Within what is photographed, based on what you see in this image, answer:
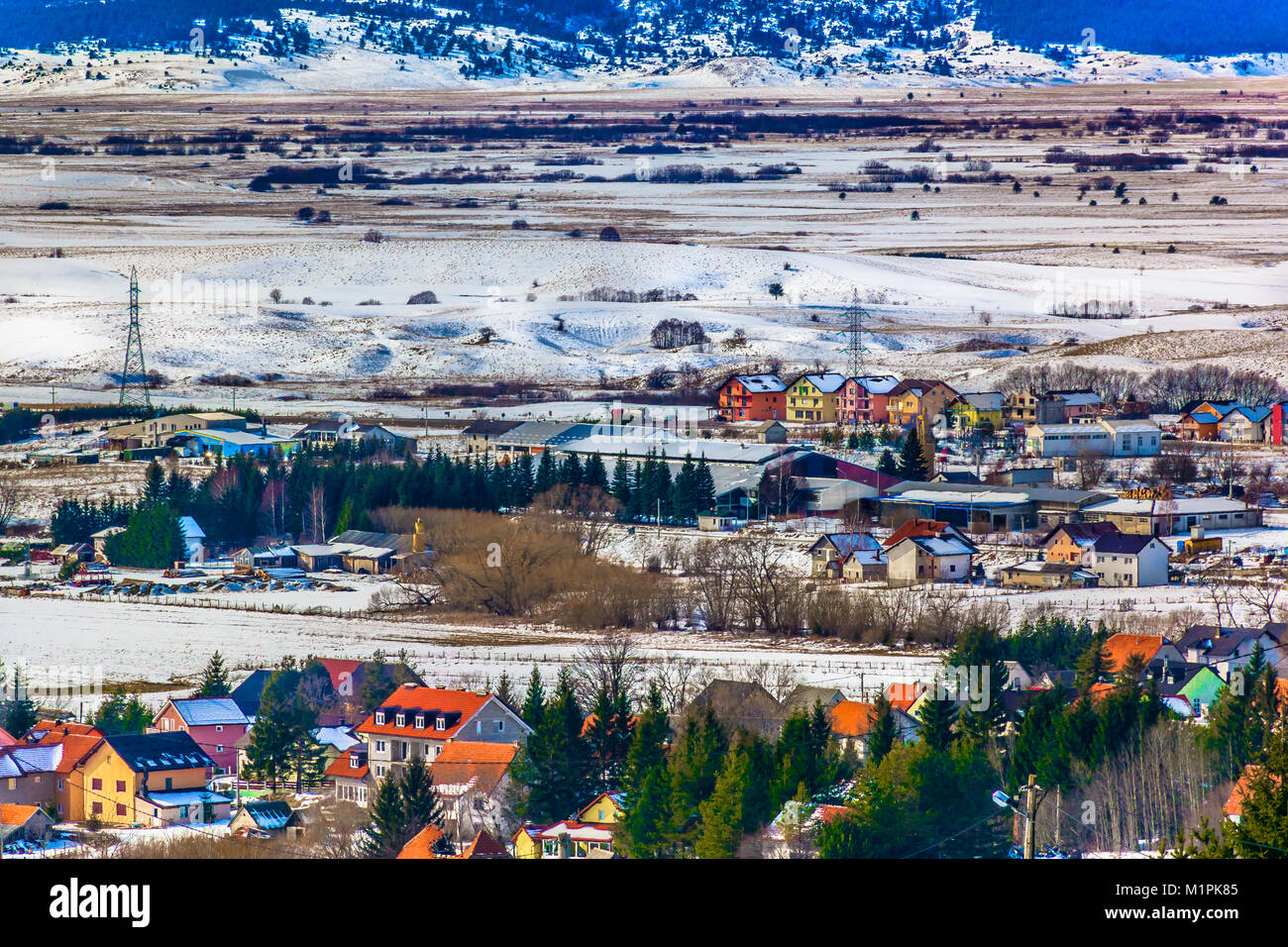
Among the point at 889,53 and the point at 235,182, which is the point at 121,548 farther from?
the point at 889,53

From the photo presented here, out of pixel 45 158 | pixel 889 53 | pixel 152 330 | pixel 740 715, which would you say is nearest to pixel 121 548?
pixel 740 715

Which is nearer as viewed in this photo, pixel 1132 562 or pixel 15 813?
pixel 15 813

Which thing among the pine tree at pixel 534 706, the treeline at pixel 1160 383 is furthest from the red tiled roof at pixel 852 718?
the treeline at pixel 1160 383

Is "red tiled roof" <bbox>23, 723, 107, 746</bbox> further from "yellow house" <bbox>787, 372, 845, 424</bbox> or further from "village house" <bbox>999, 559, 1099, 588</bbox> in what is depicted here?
"yellow house" <bbox>787, 372, 845, 424</bbox>

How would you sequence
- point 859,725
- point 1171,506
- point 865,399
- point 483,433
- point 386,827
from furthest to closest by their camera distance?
point 865,399 → point 483,433 → point 1171,506 → point 859,725 → point 386,827

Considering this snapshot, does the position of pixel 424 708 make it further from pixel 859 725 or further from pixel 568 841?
pixel 859 725

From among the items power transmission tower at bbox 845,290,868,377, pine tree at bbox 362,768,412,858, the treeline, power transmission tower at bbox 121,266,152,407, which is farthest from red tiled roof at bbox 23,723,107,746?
the treeline

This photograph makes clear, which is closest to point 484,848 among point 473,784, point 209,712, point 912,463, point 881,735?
point 473,784
